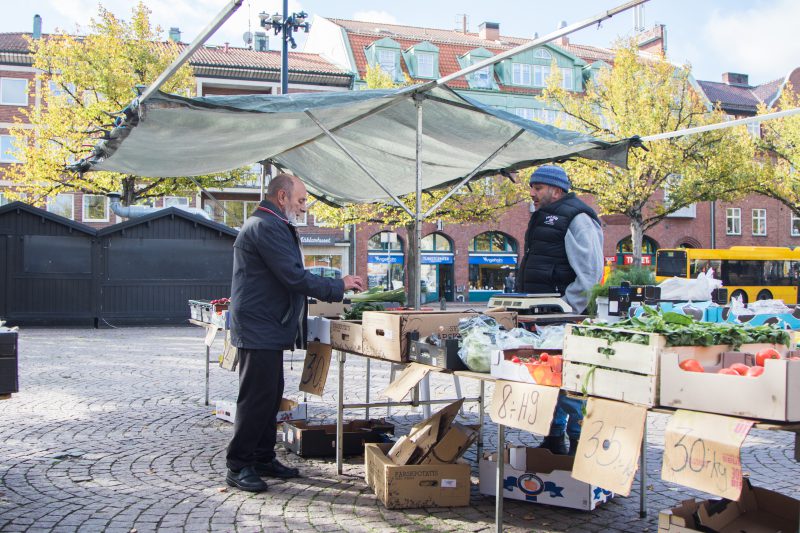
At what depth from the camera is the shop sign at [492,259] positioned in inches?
1635

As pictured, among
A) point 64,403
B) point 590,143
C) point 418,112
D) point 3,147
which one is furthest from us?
point 3,147

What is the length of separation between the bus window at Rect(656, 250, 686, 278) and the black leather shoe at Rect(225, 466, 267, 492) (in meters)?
31.2

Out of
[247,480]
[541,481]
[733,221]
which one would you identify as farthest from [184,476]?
[733,221]

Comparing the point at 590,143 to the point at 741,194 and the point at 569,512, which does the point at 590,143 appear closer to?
the point at 569,512

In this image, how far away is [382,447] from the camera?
5246 millimetres

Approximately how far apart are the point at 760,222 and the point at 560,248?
149ft

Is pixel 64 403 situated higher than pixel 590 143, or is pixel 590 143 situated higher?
pixel 590 143

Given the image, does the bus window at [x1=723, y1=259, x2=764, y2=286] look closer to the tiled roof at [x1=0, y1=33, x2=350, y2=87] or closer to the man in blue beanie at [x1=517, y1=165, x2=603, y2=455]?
the tiled roof at [x1=0, y1=33, x2=350, y2=87]

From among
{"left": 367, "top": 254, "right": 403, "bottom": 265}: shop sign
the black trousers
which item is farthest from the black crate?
{"left": 367, "top": 254, "right": 403, "bottom": 265}: shop sign

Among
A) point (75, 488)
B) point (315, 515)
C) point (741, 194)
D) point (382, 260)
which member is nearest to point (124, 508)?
point (75, 488)

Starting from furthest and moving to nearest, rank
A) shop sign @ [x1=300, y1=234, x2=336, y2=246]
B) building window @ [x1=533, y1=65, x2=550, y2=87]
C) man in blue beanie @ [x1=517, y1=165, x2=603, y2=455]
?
building window @ [x1=533, y1=65, x2=550, y2=87] < shop sign @ [x1=300, y1=234, x2=336, y2=246] < man in blue beanie @ [x1=517, y1=165, x2=603, y2=455]

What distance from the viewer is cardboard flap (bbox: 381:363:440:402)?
A: 4.21m

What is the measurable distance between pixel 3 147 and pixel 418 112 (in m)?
37.2

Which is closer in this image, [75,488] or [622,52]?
[75,488]
